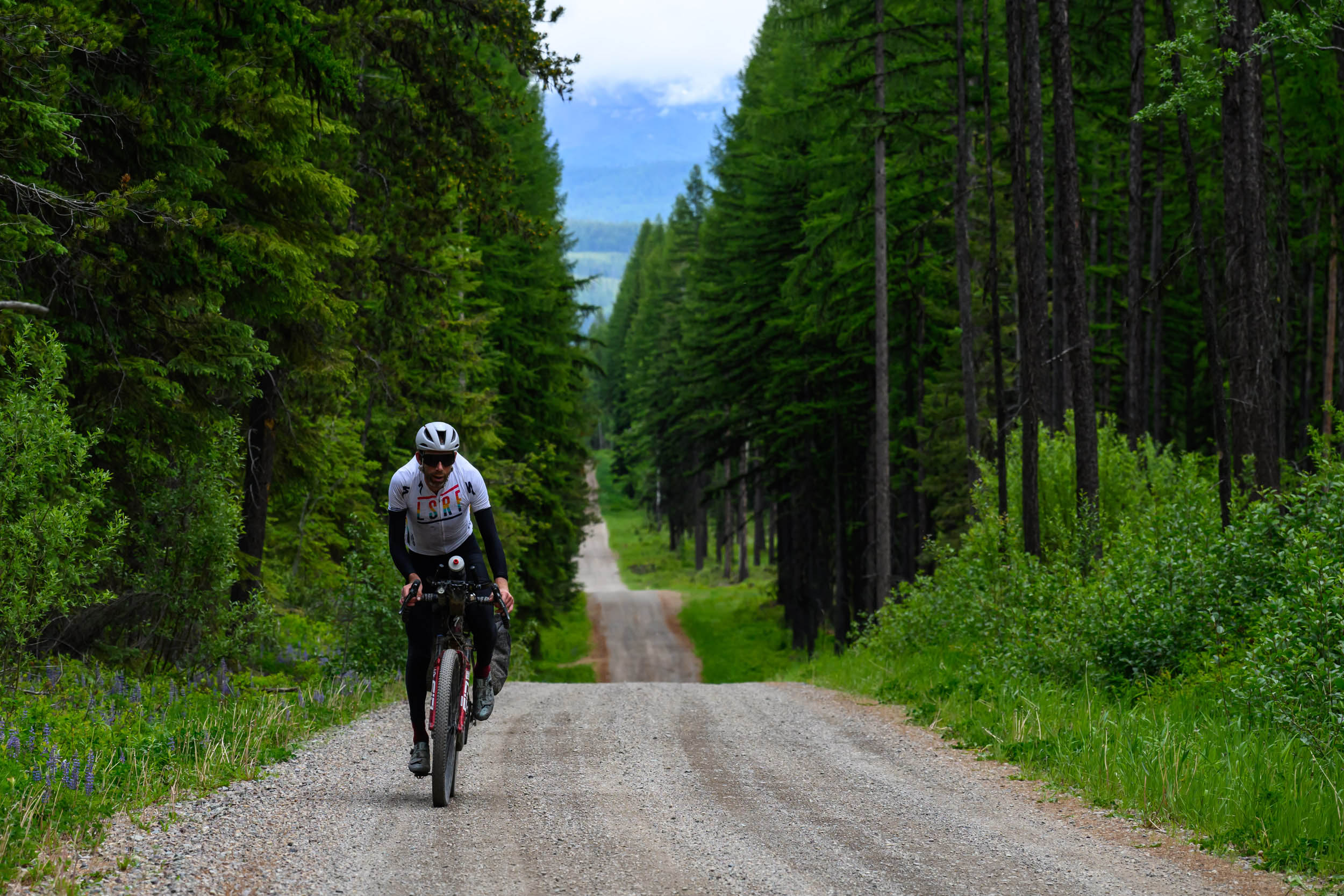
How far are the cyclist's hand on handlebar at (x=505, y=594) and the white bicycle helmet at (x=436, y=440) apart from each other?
3.02ft

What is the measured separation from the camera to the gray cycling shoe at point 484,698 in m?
7.05

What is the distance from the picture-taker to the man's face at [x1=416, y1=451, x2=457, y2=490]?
6434 millimetres

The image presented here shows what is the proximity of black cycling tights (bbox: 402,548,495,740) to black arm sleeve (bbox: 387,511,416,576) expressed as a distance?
0.14 m

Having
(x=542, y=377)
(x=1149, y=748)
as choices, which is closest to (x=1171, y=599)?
(x=1149, y=748)

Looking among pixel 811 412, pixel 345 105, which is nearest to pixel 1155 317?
pixel 811 412

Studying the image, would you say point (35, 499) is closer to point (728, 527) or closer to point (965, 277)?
point (965, 277)

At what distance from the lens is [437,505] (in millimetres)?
A: 6602

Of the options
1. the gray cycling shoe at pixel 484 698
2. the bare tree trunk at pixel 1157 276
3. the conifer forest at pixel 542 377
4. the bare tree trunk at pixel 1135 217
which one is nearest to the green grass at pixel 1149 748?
the conifer forest at pixel 542 377

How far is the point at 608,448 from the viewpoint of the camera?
126m

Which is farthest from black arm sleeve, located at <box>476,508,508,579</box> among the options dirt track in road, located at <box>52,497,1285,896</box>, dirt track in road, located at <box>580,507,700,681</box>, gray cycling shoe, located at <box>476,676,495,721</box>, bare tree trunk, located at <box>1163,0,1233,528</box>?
dirt track in road, located at <box>580,507,700,681</box>

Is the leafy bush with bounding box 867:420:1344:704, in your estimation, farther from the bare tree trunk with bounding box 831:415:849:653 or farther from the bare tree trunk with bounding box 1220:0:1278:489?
the bare tree trunk with bounding box 831:415:849:653

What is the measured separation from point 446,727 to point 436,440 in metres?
1.75

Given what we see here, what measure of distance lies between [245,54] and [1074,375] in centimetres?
1289

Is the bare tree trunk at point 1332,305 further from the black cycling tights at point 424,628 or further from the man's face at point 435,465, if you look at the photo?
the man's face at point 435,465
